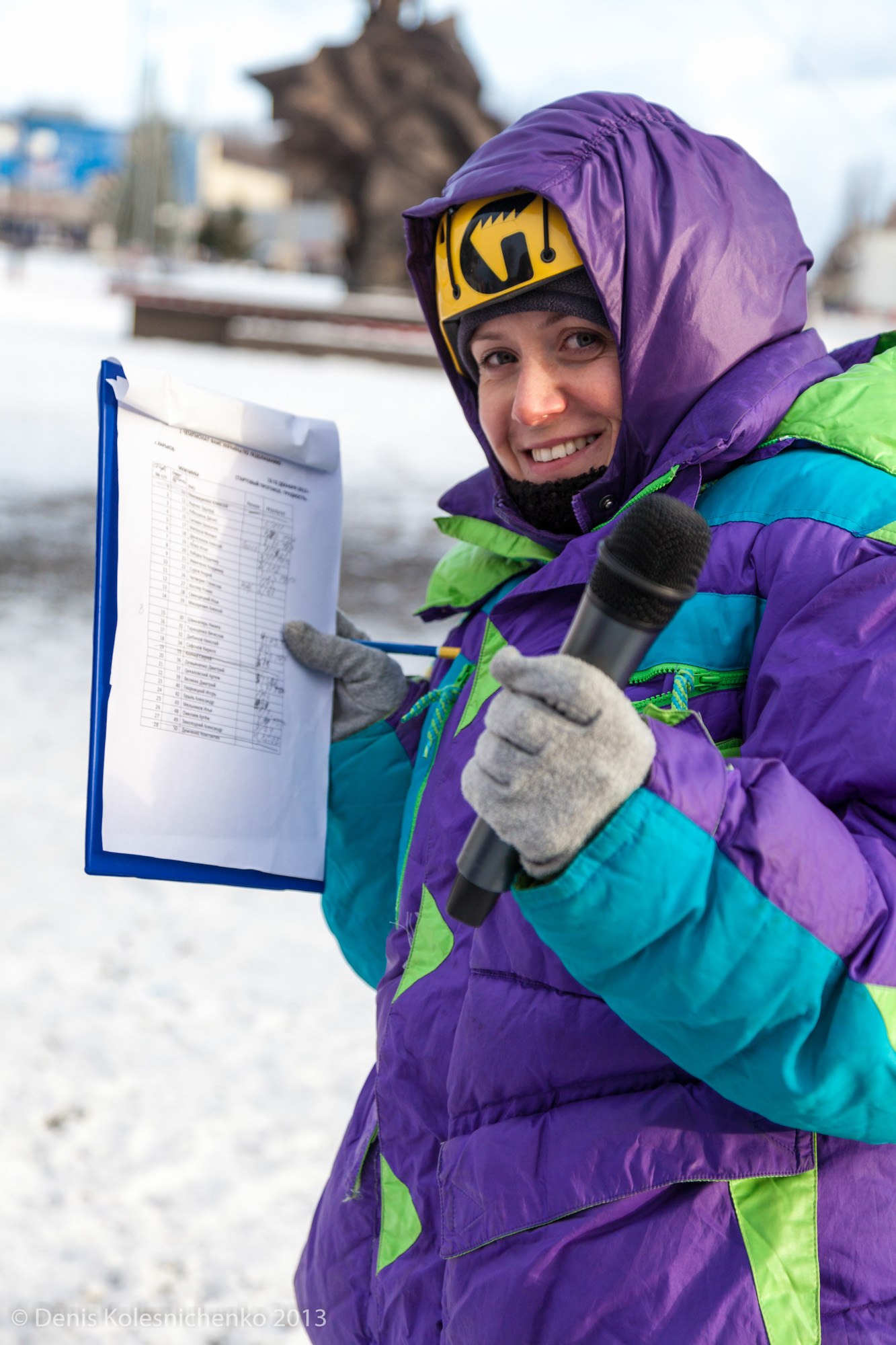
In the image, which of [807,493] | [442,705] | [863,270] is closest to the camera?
[807,493]

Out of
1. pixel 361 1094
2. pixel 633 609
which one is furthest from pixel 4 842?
pixel 633 609

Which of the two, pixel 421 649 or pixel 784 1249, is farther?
pixel 421 649

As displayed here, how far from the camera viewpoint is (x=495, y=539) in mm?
1593

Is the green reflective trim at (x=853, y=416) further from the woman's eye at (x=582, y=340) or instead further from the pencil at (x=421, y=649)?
the pencil at (x=421, y=649)

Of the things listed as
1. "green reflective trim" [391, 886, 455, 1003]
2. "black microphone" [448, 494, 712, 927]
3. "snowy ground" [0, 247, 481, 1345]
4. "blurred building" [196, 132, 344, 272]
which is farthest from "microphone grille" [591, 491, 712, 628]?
"blurred building" [196, 132, 344, 272]

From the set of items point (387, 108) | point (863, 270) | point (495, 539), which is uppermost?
point (387, 108)

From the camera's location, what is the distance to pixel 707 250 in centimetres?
137

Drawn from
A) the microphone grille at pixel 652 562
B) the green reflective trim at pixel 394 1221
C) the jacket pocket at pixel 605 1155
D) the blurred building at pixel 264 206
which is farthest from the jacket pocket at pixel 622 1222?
the blurred building at pixel 264 206

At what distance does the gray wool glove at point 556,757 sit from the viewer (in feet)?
2.75

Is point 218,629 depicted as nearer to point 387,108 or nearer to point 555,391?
point 555,391

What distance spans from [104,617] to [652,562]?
833 mm

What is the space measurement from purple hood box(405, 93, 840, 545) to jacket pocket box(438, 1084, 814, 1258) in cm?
65

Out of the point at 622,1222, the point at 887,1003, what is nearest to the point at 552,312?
the point at 887,1003

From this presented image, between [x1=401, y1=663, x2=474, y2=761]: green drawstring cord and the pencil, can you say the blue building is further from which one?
[x1=401, y1=663, x2=474, y2=761]: green drawstring cord
